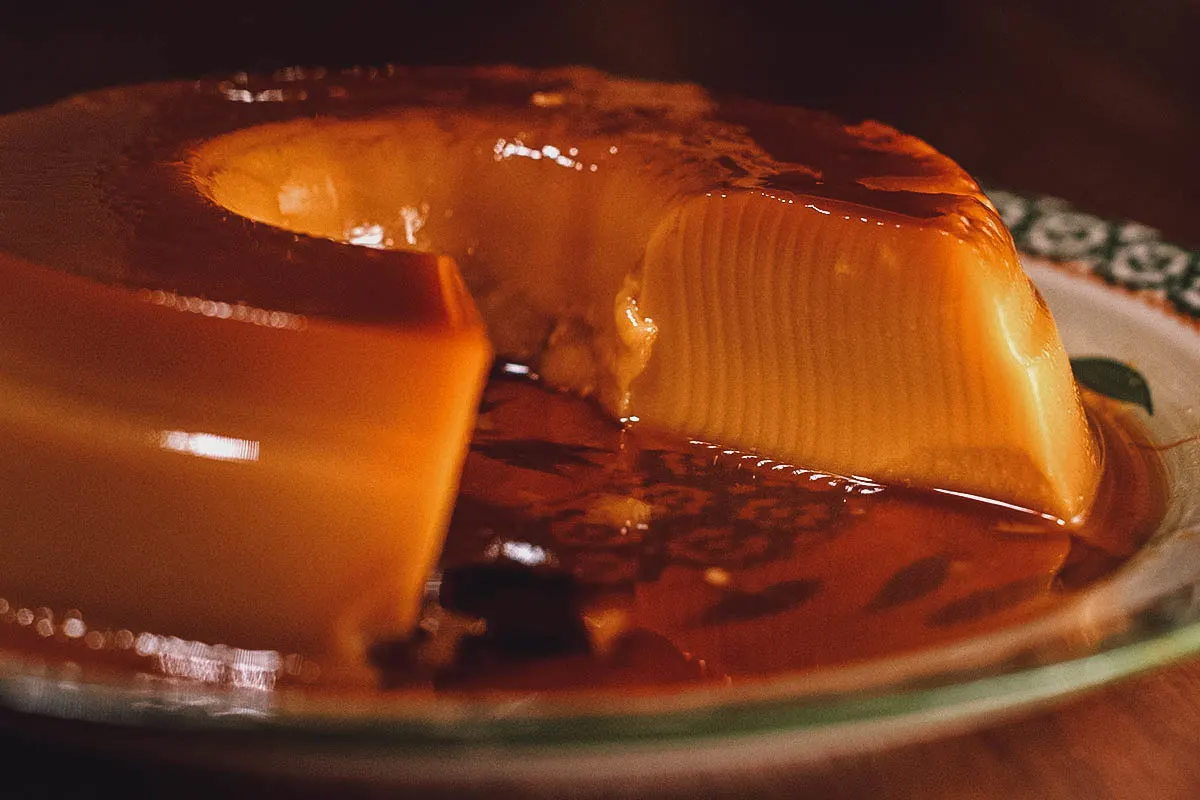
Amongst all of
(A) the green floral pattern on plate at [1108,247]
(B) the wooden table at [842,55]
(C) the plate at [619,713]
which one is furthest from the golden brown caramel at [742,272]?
(B) the wooden table at [842,55]

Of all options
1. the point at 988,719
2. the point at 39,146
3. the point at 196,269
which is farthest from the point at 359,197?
the point at 988,719

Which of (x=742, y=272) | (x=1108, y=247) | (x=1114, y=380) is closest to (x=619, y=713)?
(x=742, y=272)

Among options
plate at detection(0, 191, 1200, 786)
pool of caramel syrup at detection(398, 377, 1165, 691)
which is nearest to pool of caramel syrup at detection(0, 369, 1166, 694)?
pool of caramel syrup at detection(398, 377, 1165, 691)

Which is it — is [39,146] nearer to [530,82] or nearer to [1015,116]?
[530,82]

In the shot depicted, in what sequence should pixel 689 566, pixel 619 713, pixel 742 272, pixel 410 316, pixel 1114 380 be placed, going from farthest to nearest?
pixel 1114 380 < pixel 742 272 < pixel 689 566 < pixel 410 316 < pixel 619 713

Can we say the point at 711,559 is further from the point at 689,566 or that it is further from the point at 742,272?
the point at 742,272

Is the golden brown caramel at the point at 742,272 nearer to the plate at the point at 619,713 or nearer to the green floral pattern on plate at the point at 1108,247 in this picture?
the green floral pattern on plate at the point at 1108,247
